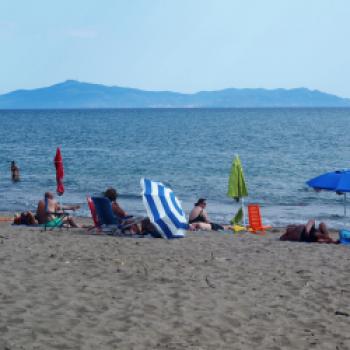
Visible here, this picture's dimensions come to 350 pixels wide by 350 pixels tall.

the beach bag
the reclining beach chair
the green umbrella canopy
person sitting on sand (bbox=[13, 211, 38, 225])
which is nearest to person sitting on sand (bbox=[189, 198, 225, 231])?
the green umbrella canopy

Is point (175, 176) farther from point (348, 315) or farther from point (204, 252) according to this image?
point (348, 315)

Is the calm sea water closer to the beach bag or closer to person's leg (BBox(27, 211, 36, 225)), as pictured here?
the beach bag

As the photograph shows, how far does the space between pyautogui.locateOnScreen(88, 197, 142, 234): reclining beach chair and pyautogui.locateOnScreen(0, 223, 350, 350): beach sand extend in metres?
1.51

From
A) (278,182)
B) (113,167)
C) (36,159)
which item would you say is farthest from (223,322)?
(36,159)

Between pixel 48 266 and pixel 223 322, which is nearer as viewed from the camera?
pixel 223 322

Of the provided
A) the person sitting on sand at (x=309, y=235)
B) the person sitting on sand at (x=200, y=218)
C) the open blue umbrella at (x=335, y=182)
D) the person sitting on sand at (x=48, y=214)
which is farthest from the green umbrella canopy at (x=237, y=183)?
the person sitting on sand at (x=48, y=214)

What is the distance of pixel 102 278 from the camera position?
8547 mm

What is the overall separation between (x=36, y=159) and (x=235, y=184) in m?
32.0

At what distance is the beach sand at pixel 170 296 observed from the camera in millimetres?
6281

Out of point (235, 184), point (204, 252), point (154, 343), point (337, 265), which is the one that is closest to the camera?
point (154, 343)

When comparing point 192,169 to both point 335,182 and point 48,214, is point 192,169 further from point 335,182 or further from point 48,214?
point 48,214

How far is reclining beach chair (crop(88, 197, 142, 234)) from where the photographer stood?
13.1m

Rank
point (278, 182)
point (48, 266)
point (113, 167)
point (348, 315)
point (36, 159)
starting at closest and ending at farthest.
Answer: point (348, 315) < point (48, 266) < point (278, 182) < point (113, 167) < point (36, 159)

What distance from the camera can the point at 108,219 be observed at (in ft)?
43.2
